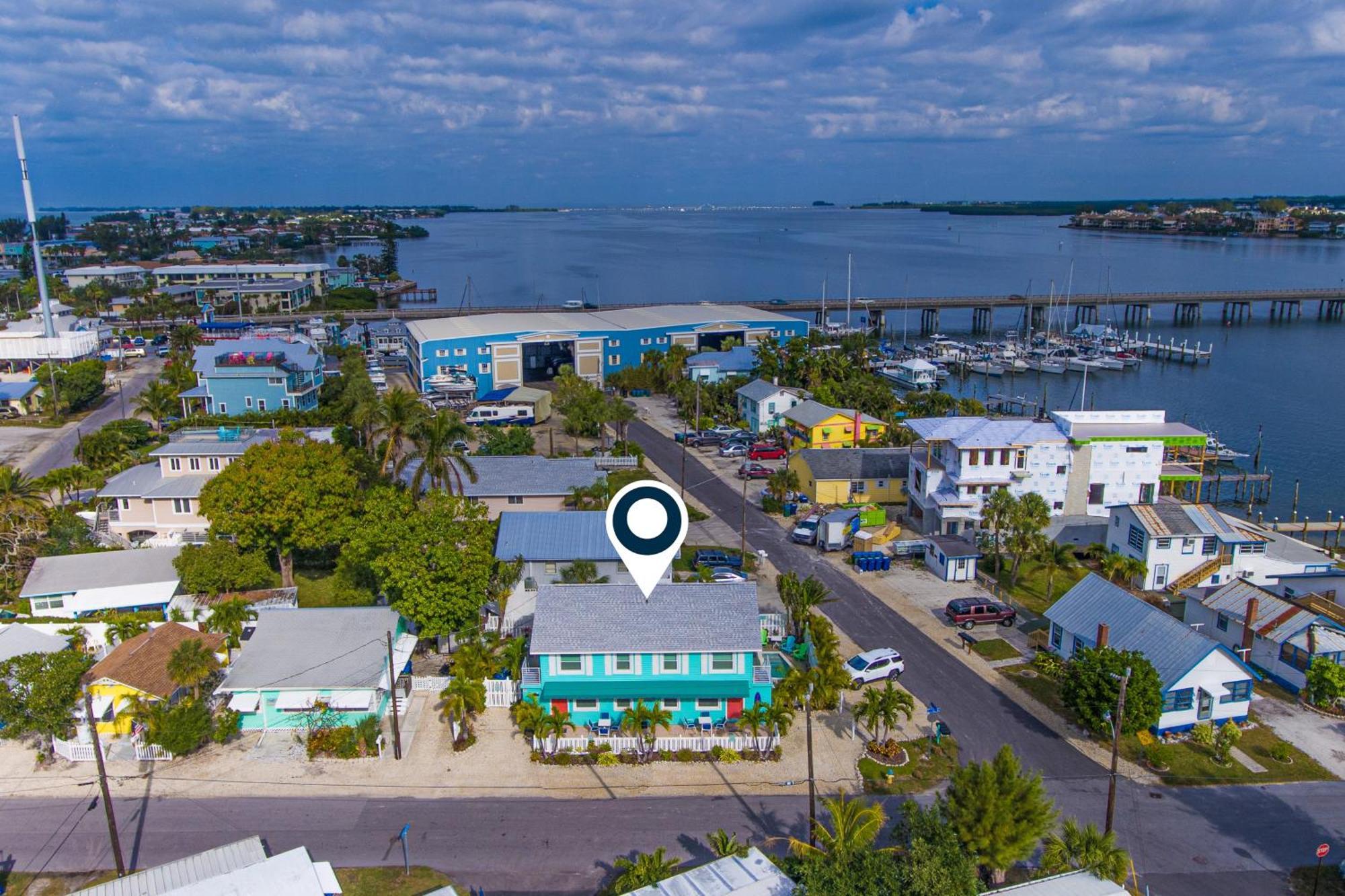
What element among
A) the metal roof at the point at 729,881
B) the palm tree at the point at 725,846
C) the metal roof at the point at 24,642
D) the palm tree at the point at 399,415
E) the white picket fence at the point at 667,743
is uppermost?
the palm tree at the point at 399,415

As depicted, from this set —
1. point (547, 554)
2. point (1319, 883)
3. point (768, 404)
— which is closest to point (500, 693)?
point (547, 554)

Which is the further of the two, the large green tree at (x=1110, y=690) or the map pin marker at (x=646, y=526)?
the large green tree at (x=1110, y=690)

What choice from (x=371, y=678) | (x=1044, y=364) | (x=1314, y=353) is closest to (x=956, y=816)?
(x=371, y=678)

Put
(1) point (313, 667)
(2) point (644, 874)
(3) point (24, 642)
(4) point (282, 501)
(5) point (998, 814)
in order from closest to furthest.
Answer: (2) point (644, 874)
(5) point (998, 814)
(1) point (313, 667)
(3) point (24, 642)
(4) point (282, 501)

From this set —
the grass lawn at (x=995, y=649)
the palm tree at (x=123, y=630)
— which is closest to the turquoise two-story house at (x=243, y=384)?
the palm tree at (x=123, y=630)

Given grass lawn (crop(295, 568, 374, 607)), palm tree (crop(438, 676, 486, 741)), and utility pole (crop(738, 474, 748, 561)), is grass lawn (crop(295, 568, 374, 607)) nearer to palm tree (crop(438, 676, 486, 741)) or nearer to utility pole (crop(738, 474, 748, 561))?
palm tree (crop(438, 676, 486, 741))

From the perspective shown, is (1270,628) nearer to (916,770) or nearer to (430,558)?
(916,770)

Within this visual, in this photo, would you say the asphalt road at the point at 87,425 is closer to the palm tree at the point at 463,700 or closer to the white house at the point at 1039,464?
the palm tree at the point at 463,700
